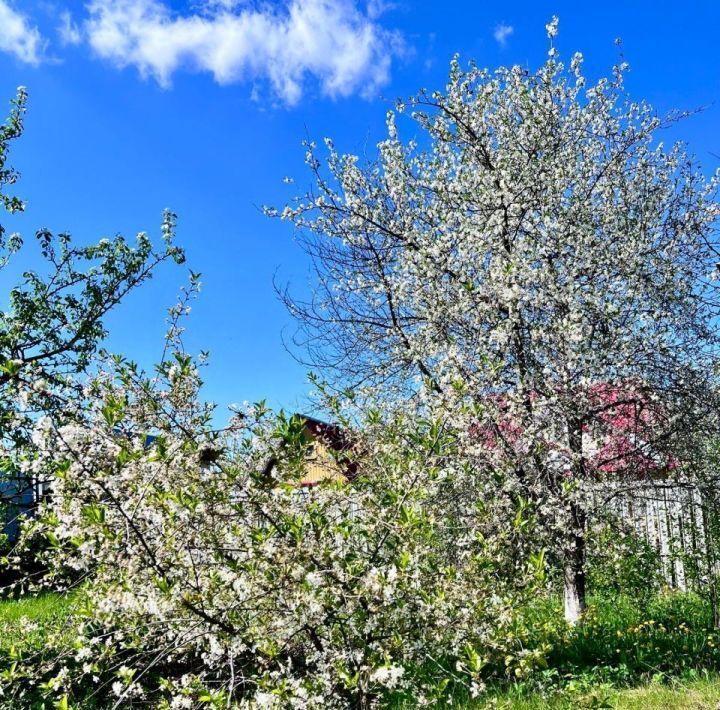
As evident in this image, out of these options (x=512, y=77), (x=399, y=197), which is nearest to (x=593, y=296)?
(x=399, y=197)

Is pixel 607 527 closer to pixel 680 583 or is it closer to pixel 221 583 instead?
pixel 680 583

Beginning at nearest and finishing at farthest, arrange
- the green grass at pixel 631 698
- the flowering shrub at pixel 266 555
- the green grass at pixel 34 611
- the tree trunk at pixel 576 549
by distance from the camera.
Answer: the flowering shrub at pixel 266 555, the green grass at pixel 631 698, the tree trunk at pixel 576 549, the green grass at pixel 34 611

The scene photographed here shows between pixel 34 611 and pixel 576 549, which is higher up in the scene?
pixel 576 549

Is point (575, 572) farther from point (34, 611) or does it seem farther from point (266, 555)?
point (34, 611)

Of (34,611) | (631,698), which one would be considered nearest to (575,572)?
(631,698)

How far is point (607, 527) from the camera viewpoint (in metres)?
6.27

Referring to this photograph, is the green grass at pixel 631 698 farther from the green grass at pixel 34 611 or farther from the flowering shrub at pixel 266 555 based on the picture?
the green grass at pixel 34 611

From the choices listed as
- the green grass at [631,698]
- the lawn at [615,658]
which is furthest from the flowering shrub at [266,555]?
the green grass at [631,698]

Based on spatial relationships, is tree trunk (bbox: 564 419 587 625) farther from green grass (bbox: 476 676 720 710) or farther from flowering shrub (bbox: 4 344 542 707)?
flowering shrub (bbox: 4 344 542 707)

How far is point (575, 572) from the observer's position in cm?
660

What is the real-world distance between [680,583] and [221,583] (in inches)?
313

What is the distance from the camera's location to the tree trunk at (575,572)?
6.43 meters

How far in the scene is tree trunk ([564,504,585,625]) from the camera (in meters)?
6.43

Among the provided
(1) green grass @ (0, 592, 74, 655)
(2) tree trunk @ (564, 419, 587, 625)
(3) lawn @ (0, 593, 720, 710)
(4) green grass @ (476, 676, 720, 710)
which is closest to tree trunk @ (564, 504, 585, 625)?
(2) tree trunk @ (564, 419, 587, 625)
